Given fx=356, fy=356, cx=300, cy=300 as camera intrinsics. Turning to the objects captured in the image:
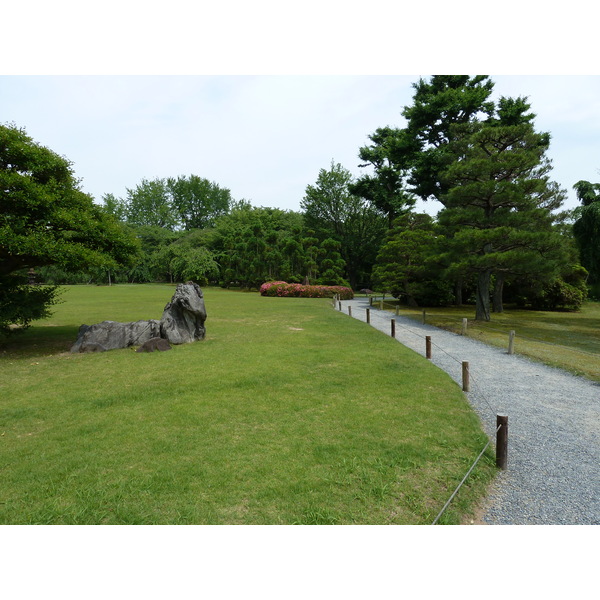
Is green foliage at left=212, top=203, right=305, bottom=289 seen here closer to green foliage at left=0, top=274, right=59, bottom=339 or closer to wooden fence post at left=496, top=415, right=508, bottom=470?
green foliage at left=0, top=274, right=59, bottom=339

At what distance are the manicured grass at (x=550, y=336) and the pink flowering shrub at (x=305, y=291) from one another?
32.3ft

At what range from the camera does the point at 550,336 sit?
42.4ft

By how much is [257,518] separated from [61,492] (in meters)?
1.98

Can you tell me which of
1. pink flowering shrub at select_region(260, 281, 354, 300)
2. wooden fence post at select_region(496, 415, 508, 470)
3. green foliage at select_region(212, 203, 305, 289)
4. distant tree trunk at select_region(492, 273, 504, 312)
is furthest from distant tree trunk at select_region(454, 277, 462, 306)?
wooden fence post at select_region(496, 415, 508, 470)

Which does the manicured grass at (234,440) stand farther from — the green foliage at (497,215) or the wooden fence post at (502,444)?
the green foliage at (497,215)

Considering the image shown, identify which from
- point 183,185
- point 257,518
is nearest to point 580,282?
point 257,518

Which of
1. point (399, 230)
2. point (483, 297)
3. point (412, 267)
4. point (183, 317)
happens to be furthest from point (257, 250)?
point (183, 317)

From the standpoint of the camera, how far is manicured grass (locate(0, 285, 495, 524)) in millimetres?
3271

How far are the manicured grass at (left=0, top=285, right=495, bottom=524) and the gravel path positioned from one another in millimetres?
317

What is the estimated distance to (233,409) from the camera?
560cm

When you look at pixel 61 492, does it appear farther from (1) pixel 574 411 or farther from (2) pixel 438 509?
(1) pixel 574 411

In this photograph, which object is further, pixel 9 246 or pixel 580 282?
pixel 580 282

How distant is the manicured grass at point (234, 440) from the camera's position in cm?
327

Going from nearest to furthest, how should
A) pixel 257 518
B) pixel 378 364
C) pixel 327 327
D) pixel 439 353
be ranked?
pixel 257 518, pixel 378 364, pixel 439 353, pixel 327 327
